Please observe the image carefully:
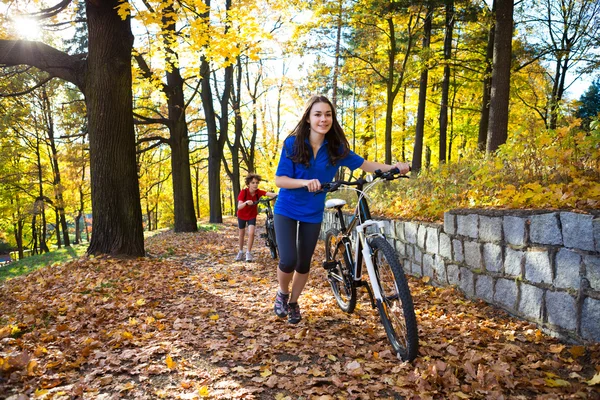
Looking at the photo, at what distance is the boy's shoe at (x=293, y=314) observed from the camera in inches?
166

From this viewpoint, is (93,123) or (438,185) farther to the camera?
(93,123)

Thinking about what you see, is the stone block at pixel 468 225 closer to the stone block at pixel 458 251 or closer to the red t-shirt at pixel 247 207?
the stone block at pixel 458 251

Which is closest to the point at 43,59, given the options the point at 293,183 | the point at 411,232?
the point at 293,183

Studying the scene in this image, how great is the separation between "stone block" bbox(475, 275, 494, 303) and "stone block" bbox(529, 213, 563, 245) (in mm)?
807

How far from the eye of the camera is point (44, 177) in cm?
2352

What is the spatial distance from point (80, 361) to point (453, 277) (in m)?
4.06

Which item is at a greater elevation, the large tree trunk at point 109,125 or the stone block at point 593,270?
the large tree trunk at point 109,125

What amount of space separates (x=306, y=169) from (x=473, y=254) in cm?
229

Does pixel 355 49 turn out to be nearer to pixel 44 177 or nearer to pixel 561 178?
pixel 561 178

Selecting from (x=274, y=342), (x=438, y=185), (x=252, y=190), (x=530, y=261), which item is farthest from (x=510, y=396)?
(x=252, y=190)

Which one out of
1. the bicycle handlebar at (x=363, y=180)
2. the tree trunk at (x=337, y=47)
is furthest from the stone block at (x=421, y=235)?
the tree trunk at (x=337, y=47)

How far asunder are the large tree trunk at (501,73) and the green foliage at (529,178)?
1584 mm

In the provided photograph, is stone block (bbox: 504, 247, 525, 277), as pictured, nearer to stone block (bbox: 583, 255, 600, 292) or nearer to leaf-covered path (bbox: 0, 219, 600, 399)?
leaf-covered path (bbox: 0, 219, 600, 399)

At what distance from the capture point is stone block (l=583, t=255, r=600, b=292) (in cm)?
296
